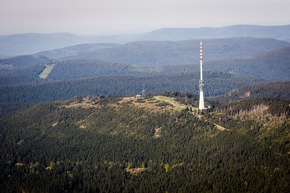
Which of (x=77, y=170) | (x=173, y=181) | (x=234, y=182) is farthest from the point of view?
(x=77, y=170)

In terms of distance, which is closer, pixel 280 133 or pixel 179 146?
pixel 280 133

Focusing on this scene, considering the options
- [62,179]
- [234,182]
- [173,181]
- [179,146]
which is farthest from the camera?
[179,146]

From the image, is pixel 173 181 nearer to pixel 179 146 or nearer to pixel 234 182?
pixel 234 182

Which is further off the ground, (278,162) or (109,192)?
(278,162)

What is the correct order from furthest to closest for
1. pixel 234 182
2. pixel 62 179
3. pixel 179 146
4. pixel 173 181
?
pixel 179 146
pixel 62 179
pixel 173 181
pixel 234 182

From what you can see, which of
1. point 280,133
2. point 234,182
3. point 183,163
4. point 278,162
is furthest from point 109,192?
point 280,133

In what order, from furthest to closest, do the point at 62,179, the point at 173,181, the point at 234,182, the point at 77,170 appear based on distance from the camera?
the point at 77,170, the point at 62,179, the point at 173,181, the point at 234,182

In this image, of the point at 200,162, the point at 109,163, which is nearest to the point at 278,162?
the point at 200,162

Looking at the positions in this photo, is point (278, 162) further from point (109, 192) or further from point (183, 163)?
point (109, 192)

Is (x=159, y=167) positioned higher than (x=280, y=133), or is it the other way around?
(x=280, y=133)
